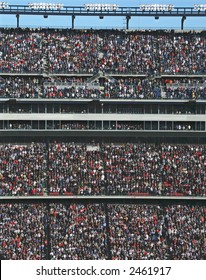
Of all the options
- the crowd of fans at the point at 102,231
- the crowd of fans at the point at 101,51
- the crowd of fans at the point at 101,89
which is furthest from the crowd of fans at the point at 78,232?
the crowd of fans at the point at 101,51

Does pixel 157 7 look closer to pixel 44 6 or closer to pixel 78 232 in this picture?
pixel 44 6

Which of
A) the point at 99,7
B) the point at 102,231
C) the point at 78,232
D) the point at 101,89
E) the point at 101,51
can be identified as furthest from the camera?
the point at 99,7

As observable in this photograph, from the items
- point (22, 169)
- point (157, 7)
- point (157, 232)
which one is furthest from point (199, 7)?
point (157, 232)

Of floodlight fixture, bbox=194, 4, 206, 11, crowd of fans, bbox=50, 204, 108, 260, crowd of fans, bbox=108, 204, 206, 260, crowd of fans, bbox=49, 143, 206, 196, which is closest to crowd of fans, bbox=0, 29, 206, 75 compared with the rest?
floodlight fixture, bbox=194, 4, 206, 11
